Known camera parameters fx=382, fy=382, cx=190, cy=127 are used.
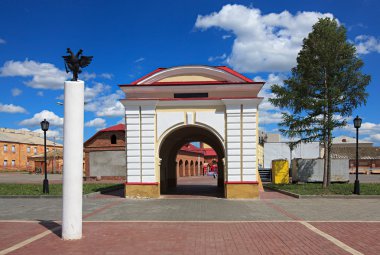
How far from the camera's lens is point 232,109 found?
708 inches

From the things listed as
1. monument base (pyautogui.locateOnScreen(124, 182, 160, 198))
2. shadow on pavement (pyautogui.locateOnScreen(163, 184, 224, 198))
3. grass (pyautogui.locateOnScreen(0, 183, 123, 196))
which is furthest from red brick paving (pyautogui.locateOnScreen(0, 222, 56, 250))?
shadow on pavement (pyautogui.locateOnScreen(163, 184, 224, 198))

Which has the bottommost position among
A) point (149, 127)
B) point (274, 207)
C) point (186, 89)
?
point (274, 207)

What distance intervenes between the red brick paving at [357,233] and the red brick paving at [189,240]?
512 mm

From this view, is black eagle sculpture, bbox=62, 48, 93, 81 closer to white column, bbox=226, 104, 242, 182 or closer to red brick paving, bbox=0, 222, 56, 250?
red brick paving, bbox=0, 222, 56, 250

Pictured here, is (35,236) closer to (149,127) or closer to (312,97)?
(149,127)

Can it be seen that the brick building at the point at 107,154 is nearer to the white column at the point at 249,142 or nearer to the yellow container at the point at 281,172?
the yellow container at the point at 281,172

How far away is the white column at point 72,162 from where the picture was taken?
8781 mm

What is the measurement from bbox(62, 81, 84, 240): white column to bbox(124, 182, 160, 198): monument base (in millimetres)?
9137

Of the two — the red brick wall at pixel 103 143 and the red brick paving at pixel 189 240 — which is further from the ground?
the red brick wall at pixel 103 143

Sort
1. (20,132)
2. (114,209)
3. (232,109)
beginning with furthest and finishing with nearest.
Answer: (20,132) → (232,109) → (114,209)

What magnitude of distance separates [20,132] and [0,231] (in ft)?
277

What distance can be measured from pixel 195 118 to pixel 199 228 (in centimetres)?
866

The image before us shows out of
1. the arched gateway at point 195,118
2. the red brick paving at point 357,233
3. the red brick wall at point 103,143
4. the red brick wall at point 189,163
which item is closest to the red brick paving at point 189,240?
the red brick paving at point 357,233

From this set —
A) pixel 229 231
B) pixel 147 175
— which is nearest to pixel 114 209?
pixel 147 175
